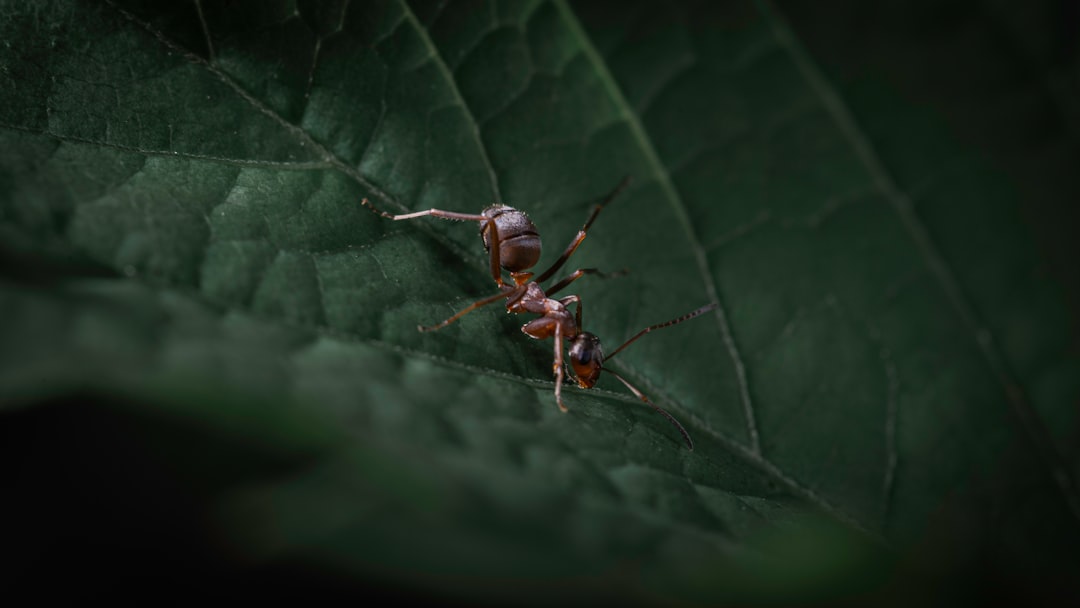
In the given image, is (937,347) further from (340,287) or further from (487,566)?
(340,287)

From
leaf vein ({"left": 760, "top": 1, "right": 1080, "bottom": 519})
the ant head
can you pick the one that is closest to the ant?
the ant head

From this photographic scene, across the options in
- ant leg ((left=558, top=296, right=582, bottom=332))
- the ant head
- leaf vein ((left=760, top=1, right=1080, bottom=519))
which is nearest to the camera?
leaf vein ((left=760, top=1, right=1080, bottom=519))

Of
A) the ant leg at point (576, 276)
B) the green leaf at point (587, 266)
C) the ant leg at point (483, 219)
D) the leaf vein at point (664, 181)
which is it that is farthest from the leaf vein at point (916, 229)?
the ant leg at point (483, 219)

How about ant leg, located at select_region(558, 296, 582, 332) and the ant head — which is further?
ant leg, located at select_region(558, 296, 582, 332)

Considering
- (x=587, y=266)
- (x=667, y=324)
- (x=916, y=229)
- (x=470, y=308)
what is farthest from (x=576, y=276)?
(x=916, y=229)

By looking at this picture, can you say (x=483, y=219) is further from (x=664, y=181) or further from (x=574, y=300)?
(x=664, y=181)

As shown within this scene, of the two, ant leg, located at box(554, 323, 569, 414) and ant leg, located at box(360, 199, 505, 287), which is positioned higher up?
ant leg, located at box(360, 199, 505, 287)

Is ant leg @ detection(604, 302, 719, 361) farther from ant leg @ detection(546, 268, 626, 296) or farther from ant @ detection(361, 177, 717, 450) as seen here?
ant leg @ detection(546, 268, 626, 296)

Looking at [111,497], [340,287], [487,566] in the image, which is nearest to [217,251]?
[340,287]
